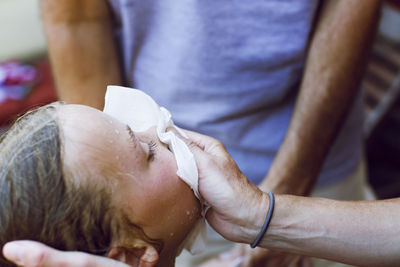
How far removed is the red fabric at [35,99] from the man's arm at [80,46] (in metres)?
1.47

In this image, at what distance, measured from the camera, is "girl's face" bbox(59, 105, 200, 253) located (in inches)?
28.3

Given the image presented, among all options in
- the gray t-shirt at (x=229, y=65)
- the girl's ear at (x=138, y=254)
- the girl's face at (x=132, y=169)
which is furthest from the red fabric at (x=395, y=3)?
the girl's ear at (x=138, y=254)

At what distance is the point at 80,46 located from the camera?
1.16m

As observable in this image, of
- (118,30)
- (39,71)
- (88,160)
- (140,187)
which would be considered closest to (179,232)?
(140,187)

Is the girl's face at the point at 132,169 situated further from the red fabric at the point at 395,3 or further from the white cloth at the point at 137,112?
the red fabric at the point at 395,3

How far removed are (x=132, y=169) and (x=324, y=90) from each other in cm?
60

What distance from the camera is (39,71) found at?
3266 mm

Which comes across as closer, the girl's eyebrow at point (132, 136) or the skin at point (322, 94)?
the girl's eyebrow at point (132, 136)

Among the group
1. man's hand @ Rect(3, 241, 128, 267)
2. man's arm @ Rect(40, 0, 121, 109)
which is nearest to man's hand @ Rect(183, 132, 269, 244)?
man's hand @ Rect(3, 241, 128, 267)

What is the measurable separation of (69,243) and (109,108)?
282 millimetres

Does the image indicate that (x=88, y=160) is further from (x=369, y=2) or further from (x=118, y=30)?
(x=369, y=2)

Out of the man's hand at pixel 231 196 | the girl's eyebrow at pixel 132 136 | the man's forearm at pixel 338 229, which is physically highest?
the girl's eyebrow at pixel 132 136

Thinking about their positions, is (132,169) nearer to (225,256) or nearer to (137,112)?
(137,112)

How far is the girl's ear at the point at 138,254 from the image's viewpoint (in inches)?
29.7
